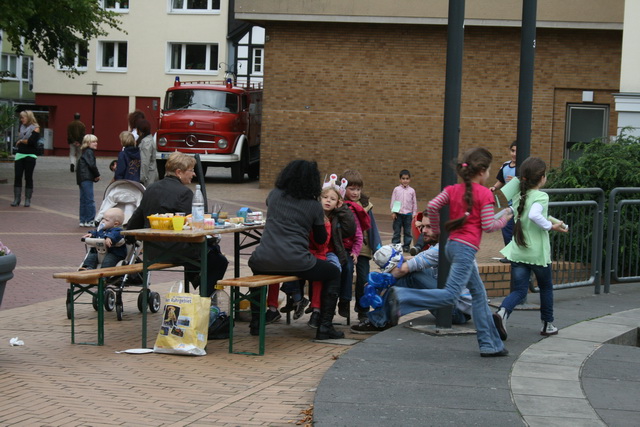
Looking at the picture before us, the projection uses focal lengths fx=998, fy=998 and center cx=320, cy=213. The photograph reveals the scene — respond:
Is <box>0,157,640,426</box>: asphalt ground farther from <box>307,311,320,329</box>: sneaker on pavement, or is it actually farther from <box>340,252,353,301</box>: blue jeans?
<box>340,252,353,301</box>: blue jeans

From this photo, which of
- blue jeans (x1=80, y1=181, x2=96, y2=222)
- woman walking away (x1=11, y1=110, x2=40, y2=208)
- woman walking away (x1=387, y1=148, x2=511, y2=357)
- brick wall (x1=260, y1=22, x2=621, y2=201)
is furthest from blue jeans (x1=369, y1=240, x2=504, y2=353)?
brick wall (x1=260, y1=22, x2=621, y2=201)

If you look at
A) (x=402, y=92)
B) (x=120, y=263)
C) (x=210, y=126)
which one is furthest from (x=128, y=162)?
(x=210, y=126)

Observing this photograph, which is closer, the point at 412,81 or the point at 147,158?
the point at 147,158

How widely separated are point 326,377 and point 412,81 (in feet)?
63.2

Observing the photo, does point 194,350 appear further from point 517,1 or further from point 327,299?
point 517,1

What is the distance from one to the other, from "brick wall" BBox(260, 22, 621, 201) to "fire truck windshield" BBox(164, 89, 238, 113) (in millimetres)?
3409

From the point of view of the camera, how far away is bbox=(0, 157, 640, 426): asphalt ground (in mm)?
6031

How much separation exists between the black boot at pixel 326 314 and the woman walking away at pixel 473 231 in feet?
4.28

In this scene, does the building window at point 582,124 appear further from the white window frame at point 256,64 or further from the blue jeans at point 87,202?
the white window frame at point 256,64

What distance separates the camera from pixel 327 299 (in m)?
8.64

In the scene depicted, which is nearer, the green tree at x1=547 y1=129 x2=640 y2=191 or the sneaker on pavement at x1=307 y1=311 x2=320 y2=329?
the sneaker on pavement at x1=307 y1=311 x2=320 y2=329

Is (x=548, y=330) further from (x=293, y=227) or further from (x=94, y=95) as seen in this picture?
(x=94, y=95)

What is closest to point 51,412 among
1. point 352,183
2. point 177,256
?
point 177,256

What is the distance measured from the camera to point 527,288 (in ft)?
28.0
